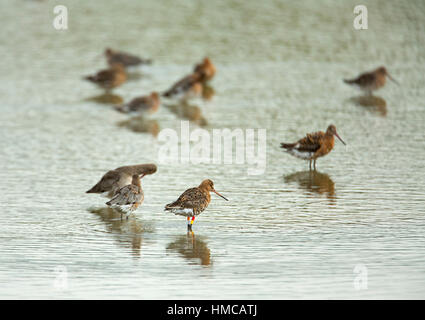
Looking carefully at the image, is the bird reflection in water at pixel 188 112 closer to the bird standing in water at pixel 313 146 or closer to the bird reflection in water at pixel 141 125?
the bird reflection in water at pixel 141 125

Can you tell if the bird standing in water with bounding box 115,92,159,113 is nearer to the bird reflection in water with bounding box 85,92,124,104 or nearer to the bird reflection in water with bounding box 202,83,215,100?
the bird reflection in water with bounding box 85,92,124,104

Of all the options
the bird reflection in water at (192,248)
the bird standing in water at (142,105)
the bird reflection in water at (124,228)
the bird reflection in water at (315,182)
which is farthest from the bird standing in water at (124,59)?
the bird reflection in water at (192,248)

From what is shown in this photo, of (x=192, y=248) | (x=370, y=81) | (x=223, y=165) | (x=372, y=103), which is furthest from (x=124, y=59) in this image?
(x=192, y=248)

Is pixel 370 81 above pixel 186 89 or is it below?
above

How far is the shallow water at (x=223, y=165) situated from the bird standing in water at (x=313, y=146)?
0.29 metres

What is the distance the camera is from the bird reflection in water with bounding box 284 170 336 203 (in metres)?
13.7

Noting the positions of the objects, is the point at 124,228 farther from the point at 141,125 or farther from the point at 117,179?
the point at 141,125

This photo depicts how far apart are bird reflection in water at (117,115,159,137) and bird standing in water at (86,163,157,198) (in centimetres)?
457

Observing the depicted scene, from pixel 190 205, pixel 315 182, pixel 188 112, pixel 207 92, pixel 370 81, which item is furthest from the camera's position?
pixel 207 92

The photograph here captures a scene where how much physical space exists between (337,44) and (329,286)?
1779cm

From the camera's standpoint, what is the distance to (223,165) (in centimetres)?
1544

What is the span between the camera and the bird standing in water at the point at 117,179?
43.5 ft

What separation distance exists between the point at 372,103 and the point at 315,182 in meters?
6.94

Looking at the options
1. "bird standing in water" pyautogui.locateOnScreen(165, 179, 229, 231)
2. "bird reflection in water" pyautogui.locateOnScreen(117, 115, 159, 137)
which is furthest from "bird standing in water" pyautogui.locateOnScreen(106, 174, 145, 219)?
"bird reflection in water" pyautogui.locateOnScreen(117, 115, 159, 137)
